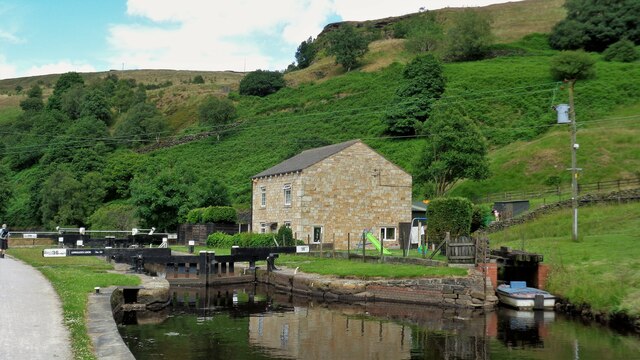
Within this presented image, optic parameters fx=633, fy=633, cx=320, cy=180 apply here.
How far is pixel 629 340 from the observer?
18562mm

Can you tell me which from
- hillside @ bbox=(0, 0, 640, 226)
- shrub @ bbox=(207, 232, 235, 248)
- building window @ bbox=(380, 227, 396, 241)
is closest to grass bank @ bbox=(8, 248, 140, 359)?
shrub @ bbox=(207, 232, 235, 248)

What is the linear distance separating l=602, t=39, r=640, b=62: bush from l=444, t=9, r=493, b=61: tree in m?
18.9

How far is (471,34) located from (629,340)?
89130 mm

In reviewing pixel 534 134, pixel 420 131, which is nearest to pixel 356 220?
pixel 420 131

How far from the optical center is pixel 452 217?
101 feet

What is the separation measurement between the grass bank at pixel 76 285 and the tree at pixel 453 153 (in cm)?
2997

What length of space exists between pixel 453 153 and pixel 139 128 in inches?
2442

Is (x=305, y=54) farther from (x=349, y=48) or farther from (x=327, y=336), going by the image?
(x=327, y=336)

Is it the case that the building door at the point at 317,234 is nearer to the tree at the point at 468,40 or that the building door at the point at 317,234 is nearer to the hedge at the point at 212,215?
the hedge at the point at 212,215

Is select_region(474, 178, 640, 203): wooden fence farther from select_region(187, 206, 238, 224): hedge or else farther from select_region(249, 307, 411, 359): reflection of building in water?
select_region(249, 307, 411, 359): reflection of building in water

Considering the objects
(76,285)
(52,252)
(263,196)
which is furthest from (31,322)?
(263,196)

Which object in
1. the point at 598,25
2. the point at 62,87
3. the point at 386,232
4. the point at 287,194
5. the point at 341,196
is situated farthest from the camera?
the point at 62,87

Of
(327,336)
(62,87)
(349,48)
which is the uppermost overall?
(349,48)

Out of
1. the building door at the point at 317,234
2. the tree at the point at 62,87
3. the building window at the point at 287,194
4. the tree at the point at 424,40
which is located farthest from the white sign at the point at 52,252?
the tree at the point at 62,87
